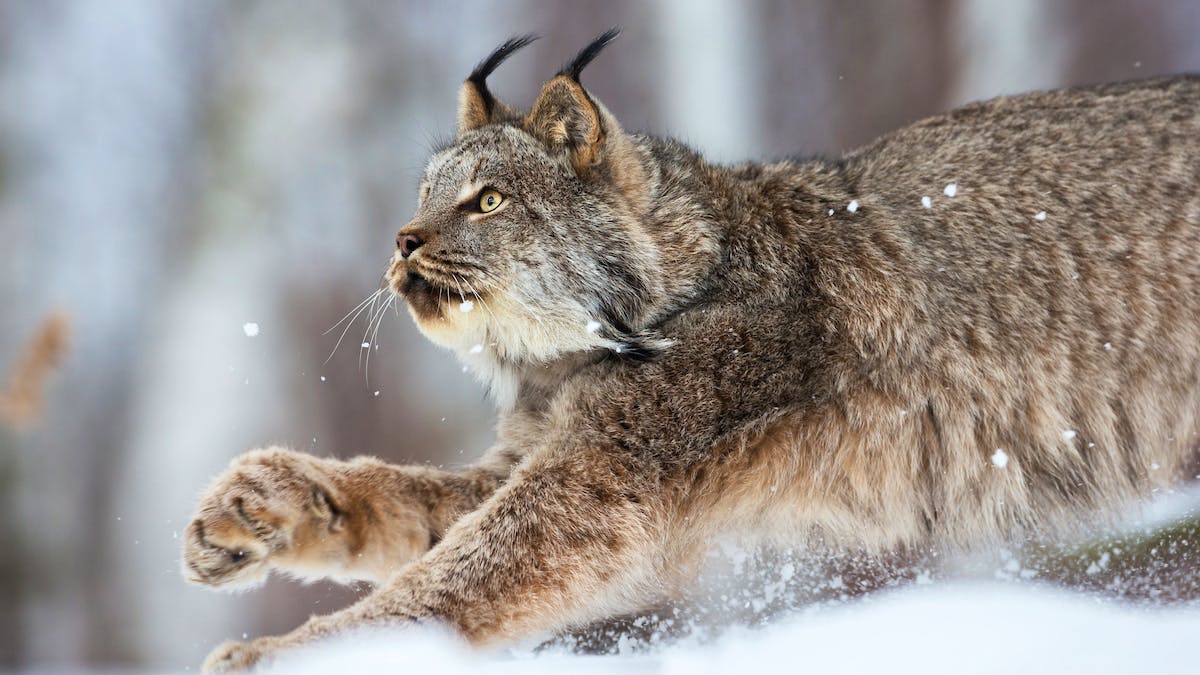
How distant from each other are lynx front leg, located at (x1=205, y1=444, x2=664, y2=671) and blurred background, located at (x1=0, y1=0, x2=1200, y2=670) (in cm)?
280

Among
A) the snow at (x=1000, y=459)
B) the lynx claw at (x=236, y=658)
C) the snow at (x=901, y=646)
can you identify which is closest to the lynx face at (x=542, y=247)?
the snow at (x=901, y=646)

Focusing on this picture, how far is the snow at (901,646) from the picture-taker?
1.79m

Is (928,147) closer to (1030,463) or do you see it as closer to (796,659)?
(1030,463)

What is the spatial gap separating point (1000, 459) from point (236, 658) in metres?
1.90

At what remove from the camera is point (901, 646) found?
1.96 metres

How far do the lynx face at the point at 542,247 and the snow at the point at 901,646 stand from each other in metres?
0.75

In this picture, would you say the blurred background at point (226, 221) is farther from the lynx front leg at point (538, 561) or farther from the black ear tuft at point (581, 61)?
the lynx front leg at point (538, 561)

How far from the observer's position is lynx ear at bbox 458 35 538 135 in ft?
9.05

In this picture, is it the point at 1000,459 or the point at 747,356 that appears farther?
the point at 1000,459

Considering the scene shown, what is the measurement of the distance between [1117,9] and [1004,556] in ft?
9.85

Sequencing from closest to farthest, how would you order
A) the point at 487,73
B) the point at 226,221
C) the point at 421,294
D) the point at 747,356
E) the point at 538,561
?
1. the point at 538,561
2. the point at 747,356
3. the point at 421,294
4. the point at 487,73
5. the point at 226,221

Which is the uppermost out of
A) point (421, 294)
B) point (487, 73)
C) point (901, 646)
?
point (487, 73)

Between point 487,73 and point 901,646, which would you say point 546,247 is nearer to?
point 487,73

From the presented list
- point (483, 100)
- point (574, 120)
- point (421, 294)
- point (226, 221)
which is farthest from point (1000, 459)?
point (226, 221)
